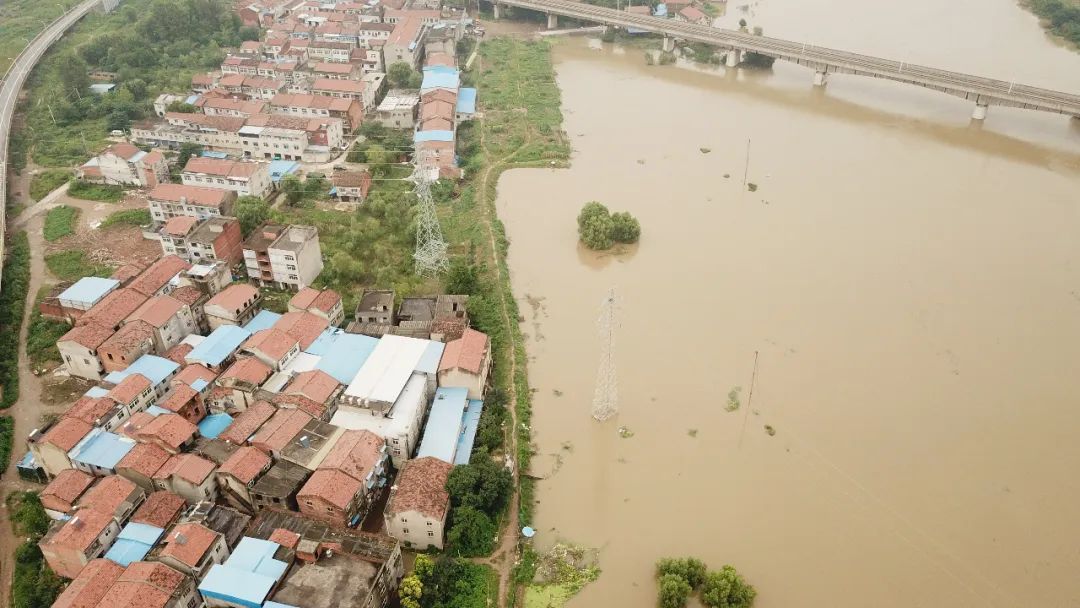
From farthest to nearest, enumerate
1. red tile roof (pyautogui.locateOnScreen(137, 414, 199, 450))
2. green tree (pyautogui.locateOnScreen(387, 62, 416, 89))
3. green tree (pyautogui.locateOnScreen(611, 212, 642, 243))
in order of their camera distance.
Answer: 1. green tree (pyautogui.locateOnScreen(387, 62, 416, 89))
2. green tree (pyautogui.locateOnScreen(611, 212, 642, 243))
3. red tile roof (pyautogui.locateOnScreen(137, 414, 199, 450))

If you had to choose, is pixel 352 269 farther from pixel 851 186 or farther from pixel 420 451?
pixel 851 186

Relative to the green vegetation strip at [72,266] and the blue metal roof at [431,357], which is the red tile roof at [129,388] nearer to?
the blue metal roof at [431,357]

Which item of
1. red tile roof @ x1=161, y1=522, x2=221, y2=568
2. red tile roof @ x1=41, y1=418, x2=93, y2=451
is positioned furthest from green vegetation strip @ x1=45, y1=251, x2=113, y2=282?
red tile roof @ x1=161, y1=522, x2=221, y2=568

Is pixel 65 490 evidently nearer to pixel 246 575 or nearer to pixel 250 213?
pixel 246 575

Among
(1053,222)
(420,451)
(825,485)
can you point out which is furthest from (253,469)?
(1053,222)

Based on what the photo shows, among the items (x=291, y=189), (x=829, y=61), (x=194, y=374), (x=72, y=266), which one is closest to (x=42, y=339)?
(x=72, y=266)

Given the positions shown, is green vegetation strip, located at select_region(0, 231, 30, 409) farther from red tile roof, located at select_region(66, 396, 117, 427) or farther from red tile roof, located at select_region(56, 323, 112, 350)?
red tile roof, located at select_region(66, 396, 117, 427)

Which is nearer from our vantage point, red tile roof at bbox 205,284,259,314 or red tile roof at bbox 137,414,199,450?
red tile roof at bbox 137,414,199,450
